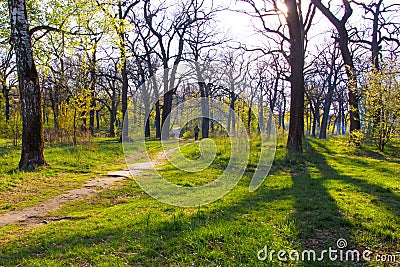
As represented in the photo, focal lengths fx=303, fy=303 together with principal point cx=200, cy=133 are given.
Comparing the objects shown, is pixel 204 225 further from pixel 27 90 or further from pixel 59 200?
pixel 27 90

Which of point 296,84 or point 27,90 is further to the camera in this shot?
point 296,84

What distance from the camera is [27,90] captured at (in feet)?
27.6

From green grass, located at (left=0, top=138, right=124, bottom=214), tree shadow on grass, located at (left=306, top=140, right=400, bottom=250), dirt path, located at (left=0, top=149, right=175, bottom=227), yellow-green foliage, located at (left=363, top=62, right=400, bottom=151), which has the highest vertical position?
yellow-green foliage, located at (left=363, top=62, right=400, bottom=151)

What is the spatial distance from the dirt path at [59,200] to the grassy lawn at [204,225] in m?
0.26

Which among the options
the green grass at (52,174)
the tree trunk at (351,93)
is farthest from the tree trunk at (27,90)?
the tree trunk at (351,93)

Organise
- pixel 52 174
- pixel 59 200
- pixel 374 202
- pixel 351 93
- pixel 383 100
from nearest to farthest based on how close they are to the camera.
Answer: pixel 374 202, pixel 59 200, pixel 52 174, pixel 383 100, pixel 351 93

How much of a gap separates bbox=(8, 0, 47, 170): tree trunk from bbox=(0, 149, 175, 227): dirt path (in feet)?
6.44

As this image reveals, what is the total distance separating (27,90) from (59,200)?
157 inches

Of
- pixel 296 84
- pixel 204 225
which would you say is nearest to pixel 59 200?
pixel 204 225

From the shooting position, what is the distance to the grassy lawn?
3.25m

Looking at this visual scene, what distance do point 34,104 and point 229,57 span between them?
3035 centimetres

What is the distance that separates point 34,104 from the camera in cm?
855

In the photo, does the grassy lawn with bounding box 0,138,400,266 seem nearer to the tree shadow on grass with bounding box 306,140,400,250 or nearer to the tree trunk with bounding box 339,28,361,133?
the tree shadow on grass with bounding box 306,140,400,250

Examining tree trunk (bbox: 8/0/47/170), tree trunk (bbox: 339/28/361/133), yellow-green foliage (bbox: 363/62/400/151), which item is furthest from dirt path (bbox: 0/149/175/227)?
tree trunk (bbox: 339/28/361/133)
